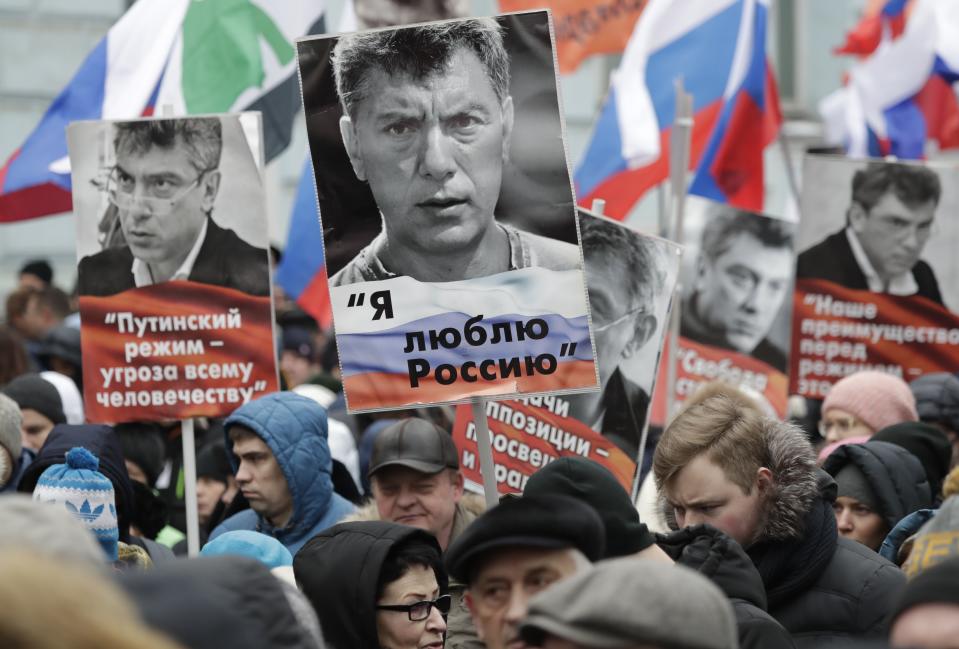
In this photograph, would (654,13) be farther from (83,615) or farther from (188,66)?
(83,615)

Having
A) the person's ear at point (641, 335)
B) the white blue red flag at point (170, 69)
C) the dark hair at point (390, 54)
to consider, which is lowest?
the person's ear at point (641, 335)

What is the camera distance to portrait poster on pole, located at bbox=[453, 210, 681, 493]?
584cm

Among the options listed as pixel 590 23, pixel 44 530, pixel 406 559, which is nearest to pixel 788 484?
pixel 406 559

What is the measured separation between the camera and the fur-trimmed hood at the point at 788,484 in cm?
425

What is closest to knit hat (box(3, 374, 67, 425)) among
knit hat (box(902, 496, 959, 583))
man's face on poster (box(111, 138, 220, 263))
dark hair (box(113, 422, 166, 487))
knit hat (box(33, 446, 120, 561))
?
dark hair (box(113, 422, 166, 487))

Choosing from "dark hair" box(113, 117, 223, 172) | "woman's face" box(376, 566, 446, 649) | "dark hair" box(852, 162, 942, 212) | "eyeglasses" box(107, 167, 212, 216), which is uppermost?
"dark hair" box(113, 117, 223, 172)

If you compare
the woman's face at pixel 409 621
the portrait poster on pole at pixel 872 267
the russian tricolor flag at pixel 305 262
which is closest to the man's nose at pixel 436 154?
the woman's face at pixel 409 621

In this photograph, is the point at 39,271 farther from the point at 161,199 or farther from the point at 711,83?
the point at 161,199

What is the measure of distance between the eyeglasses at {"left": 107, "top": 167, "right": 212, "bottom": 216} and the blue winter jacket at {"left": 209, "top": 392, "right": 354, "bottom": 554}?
83 cm

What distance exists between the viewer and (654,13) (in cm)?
1018

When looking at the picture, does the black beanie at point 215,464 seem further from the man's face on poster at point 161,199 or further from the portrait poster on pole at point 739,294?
Answer: the portrait poster on pole at point 739,294

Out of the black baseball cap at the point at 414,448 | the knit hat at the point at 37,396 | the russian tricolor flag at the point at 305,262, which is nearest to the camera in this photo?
the black baseball cap at the point at 414,448

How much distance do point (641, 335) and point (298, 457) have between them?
1274 mm

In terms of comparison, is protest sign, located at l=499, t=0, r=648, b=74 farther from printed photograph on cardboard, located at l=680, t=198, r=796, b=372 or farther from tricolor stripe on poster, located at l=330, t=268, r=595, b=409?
tricolor stripe on poster, located at l=330, t=268, r=595, b=409
